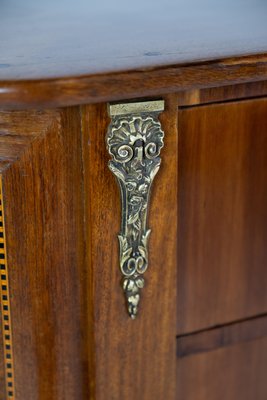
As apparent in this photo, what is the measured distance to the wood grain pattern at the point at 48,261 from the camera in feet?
2.06

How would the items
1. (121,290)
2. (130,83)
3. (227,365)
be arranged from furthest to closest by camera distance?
1. (227,365)
2. (121,290)
3. (130,83)

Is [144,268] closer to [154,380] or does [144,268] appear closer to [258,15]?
[154,380]

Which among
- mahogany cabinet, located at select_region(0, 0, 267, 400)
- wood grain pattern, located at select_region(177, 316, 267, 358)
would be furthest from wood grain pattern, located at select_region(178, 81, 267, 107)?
wood grain pattern, located at select_region(177, 316, 267, 358)

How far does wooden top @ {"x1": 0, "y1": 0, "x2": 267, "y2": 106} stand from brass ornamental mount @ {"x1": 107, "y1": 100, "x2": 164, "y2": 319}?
0.14 ft

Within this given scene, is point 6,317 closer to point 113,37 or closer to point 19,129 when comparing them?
point 19,129

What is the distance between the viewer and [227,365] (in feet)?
2.58

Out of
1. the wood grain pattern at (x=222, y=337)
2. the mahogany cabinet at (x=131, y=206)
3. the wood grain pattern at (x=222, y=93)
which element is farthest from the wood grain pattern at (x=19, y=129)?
the wood grain pattern at (x=222, y=337)

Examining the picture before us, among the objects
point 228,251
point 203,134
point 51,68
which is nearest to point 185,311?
point 228,251

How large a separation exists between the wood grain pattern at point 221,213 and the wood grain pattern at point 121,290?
2 cm

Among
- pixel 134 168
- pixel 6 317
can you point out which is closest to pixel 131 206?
pixel 134 168

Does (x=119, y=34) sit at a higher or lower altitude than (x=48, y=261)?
higher

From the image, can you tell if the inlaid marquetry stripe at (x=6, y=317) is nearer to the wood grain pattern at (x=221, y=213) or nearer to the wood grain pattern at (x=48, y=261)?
the wood grain pattern at (x=48, y=261)

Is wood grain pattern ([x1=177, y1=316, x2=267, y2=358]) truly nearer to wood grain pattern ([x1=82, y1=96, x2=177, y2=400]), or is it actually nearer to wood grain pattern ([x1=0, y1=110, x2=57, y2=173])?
wood grain pattern ([x1=82, y1=96, x2=177, y2=400])

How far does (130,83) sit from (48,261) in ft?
0.57
